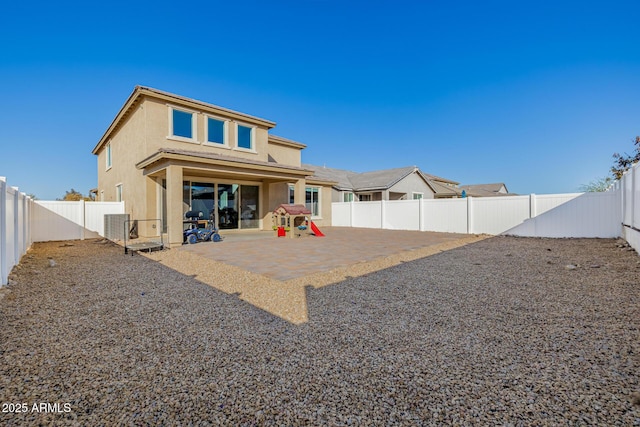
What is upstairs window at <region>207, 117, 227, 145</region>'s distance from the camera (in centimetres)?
1366

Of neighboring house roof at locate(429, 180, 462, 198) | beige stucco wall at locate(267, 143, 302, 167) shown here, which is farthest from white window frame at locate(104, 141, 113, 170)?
neighboring house roof at locate(429, 180, 462, 198)

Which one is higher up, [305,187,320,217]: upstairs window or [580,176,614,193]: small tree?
[580,176,614,193]: small tree

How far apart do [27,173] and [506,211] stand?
35.8 meters

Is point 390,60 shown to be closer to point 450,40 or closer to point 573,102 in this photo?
point 450,40

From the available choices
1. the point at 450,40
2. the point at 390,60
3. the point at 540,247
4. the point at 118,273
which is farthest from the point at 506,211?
the point at 118,273

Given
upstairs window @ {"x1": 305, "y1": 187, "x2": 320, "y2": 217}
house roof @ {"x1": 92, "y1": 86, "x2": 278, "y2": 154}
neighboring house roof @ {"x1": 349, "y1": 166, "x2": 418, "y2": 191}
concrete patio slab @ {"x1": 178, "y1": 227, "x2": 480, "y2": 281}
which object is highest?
house roof @ {"x1": 92, "y1": 86, "x2": 278, "y2": 154}

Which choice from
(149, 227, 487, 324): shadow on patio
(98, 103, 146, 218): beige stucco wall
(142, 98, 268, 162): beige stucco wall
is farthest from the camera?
(98, 103, 146, 218): beige stucco wall

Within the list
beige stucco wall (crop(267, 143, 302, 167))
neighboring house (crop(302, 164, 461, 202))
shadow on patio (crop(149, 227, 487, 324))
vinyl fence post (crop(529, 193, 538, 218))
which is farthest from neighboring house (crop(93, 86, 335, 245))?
vinyl fence post (crop(529, 193, 538, 218))

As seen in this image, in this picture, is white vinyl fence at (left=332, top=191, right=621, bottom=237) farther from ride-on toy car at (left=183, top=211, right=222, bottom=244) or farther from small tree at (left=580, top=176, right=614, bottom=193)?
small tree at (left=580, top=176, right=614, bottom=193)

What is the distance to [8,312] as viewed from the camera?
12.0 feet

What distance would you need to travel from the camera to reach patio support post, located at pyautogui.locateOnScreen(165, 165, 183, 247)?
9734mm

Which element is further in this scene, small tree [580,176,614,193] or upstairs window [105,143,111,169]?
small tree [580,176,614,193]

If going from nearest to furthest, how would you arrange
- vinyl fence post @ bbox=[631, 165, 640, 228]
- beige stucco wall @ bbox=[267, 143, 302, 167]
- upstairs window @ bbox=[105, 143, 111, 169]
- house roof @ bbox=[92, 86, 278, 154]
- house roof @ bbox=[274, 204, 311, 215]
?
1. vinyl fence post @ bbox=[631, 165, 640, 228]
2. house roof @ bbox=[92, 86, 278, 154]
3. house roof @ bbox=[274, 204, 311, 215]
4. upstairs window @ bbox=[105, 143, 111, 169]
5. beige stucco wall @ bbox=[267, 143, 302, 167]

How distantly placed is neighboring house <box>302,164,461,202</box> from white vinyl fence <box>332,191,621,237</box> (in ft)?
13.8
